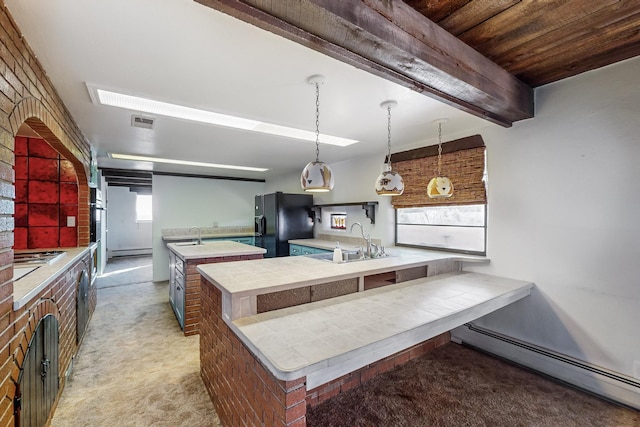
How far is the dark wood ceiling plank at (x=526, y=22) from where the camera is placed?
1439 mm

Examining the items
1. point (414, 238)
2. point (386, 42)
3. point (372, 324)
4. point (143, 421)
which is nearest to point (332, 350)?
point (372, 324)

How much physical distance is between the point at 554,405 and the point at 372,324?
1.75m

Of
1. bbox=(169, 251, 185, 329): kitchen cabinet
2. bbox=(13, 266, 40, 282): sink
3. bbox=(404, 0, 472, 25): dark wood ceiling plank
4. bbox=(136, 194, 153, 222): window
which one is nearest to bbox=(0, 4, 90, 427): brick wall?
bbox=(13, 266, 40, 282): sink

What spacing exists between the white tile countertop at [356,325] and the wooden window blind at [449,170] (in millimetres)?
1090

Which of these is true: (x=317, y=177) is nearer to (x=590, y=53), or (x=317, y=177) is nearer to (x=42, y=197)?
(x=590, y=53)

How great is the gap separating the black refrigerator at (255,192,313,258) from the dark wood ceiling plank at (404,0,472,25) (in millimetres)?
4113

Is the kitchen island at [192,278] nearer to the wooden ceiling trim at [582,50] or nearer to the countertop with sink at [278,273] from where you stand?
the countertop with sink at [278,273]

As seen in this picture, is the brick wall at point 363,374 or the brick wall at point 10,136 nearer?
the brick wall at point 10,136

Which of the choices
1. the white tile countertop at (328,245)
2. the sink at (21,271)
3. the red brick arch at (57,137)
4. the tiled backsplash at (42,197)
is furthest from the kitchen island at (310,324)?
the tiled backsplash at (42,197)

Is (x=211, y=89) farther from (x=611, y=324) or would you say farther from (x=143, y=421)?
(x=611, y=324)

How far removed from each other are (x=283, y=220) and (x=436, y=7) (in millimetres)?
4326

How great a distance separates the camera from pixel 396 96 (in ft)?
7.53

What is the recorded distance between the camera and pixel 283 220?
5.40m

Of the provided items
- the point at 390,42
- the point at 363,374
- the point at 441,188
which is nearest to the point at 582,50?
the point at 441,188
